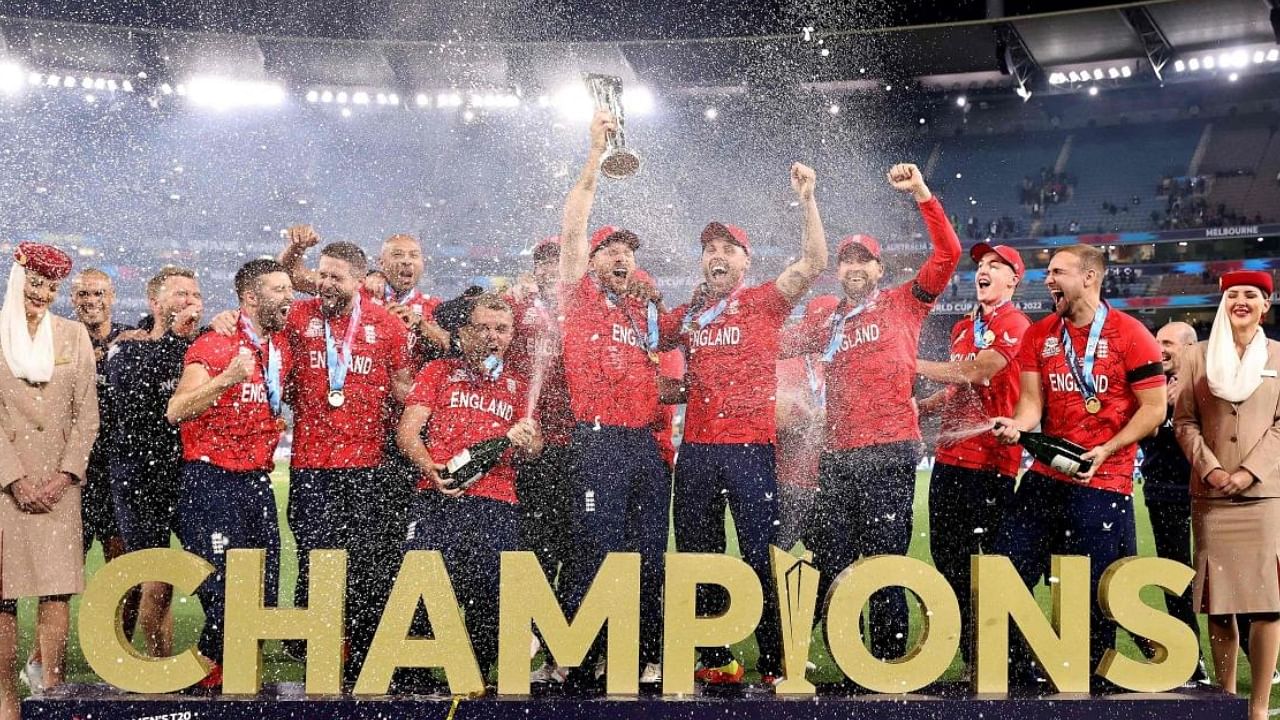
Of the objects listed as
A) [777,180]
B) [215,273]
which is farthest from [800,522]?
[215,273]

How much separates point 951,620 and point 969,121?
23014 millimetres

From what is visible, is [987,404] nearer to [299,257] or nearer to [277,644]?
[299,257]

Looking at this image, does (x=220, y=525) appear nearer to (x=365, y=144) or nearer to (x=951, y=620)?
(x=951, y=620)

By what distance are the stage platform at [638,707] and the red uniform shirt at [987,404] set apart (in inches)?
40.0

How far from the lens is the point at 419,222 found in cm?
1834

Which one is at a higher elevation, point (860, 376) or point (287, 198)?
point (287, 198)

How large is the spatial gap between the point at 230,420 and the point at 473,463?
39.8 inches

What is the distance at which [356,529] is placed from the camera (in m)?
4.43

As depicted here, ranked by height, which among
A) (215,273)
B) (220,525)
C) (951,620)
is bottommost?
(951,620)

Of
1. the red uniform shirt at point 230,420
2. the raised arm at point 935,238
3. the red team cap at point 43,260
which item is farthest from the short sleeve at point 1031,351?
the red team cap at point 43,260

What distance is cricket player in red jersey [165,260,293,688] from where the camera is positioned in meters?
4.09

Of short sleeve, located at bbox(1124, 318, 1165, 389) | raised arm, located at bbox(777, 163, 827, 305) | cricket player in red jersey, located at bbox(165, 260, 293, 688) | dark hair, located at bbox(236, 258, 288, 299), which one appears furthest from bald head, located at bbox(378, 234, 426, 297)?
short sleeve, located at bbox(1124, 318, 1165, 389)

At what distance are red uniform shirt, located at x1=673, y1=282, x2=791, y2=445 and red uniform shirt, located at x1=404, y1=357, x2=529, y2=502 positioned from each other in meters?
0.79

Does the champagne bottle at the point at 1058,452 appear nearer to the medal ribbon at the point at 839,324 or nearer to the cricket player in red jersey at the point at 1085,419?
the cricket player in red jersey at the point at 1085,419
